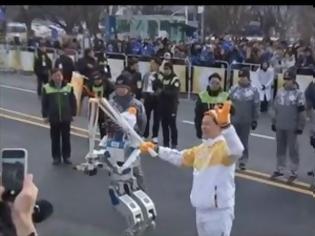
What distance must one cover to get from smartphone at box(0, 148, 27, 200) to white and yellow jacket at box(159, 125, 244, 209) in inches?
120

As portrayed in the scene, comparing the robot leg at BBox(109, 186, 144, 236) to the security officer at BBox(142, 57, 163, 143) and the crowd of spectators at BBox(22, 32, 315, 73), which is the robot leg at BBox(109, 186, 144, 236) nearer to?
the security officer at BBox(142, 57, 163, 143)

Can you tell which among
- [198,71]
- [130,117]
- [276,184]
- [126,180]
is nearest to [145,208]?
[126,180]

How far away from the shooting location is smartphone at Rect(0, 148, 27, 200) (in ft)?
9.96

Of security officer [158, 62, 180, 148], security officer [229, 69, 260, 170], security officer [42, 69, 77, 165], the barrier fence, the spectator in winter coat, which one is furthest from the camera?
the barrier fence

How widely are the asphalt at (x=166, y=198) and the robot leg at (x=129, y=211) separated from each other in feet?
0.93

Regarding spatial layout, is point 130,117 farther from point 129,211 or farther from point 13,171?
point 13,171

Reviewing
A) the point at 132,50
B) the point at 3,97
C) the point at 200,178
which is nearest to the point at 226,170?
the point at 200,178

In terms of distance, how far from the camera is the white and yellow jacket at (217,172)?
638 centimetres

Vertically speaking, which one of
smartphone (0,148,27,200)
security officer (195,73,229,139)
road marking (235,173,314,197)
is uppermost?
smartphone (0,148,27,200)

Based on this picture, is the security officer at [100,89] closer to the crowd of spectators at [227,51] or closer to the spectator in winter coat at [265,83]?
the spectator in winter coat at [265,83]

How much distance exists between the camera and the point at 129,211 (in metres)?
7.85

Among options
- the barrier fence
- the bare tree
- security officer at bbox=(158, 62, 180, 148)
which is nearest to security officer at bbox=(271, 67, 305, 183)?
security officer at bbox=(158, 62, 180, 148)

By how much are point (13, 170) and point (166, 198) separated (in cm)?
661

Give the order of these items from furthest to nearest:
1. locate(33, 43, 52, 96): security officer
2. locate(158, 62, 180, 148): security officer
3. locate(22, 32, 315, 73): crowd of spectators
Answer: locate(22, 32, 315, 73): crowd of spectators < locate(33, 43, 52, 96): security officer < locate(158, 62, 180, 148): security officer
